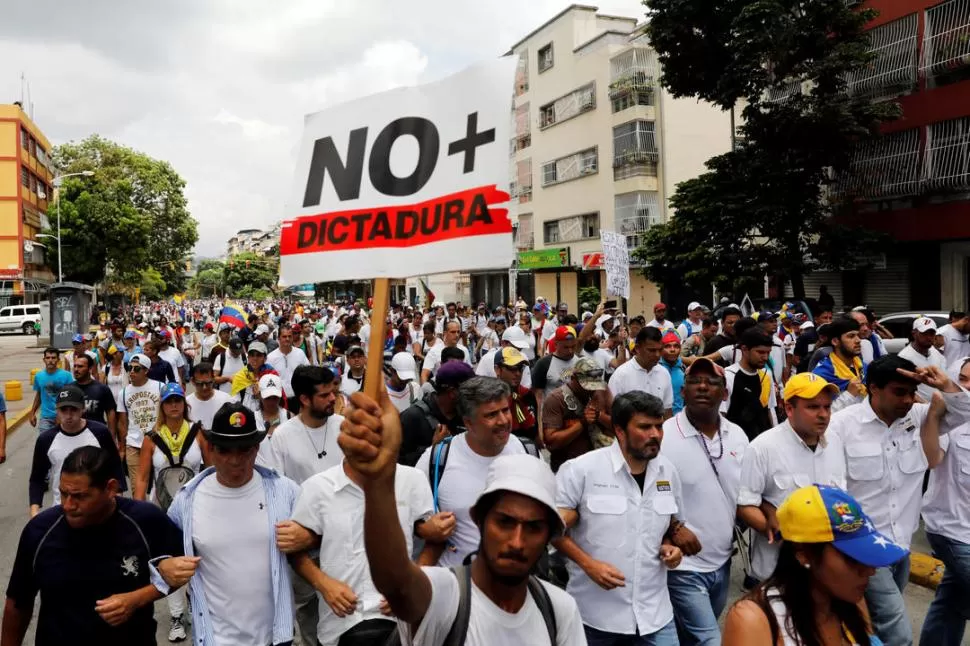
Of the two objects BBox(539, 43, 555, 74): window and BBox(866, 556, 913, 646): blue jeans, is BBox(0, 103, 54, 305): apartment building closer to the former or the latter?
BBox(539, 43, 555, 74): window

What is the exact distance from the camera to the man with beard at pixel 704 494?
394cm

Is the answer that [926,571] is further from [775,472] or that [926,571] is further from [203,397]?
[203,397]

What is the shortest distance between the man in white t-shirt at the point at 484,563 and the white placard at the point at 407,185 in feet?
2.92

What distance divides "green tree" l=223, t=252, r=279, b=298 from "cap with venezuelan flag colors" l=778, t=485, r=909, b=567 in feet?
307

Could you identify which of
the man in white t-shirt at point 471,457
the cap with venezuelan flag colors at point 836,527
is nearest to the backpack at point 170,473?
the man in white t-shirt at point 471,457

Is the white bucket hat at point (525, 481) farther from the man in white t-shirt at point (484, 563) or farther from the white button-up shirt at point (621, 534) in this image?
the white button-up shirt at point (621, 534)

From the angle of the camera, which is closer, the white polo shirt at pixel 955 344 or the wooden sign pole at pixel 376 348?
the wooden sign pole at pixel 376 348

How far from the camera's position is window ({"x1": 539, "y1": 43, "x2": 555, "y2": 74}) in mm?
39344

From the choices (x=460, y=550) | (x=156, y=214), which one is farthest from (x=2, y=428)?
(x=156, y=214)

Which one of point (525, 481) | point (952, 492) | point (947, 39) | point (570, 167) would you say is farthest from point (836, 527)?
point (570, 167)

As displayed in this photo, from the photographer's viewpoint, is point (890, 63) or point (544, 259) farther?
point (544, 259)

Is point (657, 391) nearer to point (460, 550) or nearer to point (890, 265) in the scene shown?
point (460, 550)

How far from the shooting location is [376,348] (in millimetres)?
2055

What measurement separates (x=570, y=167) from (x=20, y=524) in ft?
107
